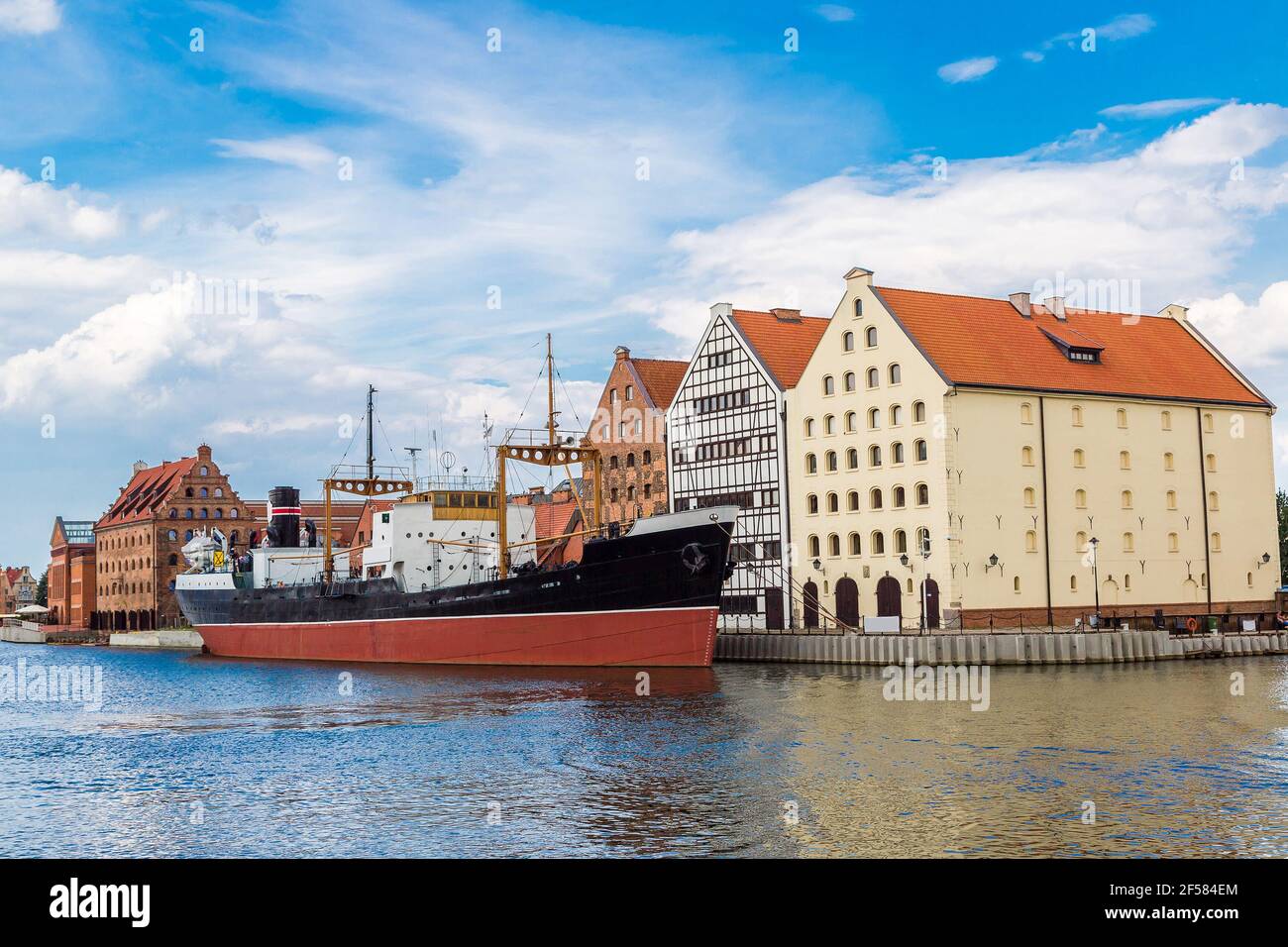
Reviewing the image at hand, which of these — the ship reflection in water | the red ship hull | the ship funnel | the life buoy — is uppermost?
the ship funnel

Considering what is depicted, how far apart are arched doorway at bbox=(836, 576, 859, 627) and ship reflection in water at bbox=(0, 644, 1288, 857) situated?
630 inches

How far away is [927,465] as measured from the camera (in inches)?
2087

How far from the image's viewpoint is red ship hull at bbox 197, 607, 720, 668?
4428 centimetres

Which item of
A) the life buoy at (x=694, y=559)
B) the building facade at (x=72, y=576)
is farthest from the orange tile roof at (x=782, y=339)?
the building facade at (x=72, y=576)

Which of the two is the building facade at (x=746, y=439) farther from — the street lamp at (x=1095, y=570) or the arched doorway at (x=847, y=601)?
the street lamp at (x=1095, y=570)

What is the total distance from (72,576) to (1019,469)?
10665 centimetres

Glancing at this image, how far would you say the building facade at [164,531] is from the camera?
340 ft

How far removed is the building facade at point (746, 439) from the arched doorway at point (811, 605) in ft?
3.81

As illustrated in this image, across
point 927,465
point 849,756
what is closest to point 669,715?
point 849,756

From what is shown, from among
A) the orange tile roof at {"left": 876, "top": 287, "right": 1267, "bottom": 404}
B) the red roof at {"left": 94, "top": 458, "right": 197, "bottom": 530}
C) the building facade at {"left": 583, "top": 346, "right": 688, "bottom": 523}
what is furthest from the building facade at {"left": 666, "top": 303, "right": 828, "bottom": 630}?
the red roof at {"left": 94, "top": 458, "right": 197, "bottom": 530}

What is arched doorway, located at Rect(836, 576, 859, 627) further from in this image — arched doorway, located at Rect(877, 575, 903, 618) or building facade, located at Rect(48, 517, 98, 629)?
building facade, located at Rect(48, 517, 98, 629)
